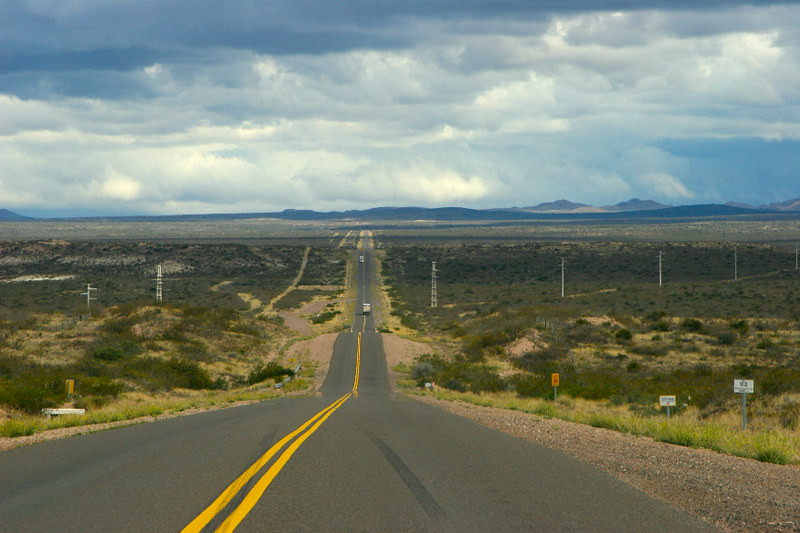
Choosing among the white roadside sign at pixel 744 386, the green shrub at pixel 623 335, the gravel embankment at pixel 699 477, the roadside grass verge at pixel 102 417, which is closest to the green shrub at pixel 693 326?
the green shrub at pixel 623 335

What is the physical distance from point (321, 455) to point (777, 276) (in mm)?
115966

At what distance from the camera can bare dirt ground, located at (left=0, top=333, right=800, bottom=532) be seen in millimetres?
7234

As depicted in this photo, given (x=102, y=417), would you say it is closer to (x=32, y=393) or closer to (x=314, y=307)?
(x=32, y=393)

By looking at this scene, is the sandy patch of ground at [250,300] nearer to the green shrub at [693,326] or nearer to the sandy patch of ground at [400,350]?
the sandy patch of ground at [400,350]

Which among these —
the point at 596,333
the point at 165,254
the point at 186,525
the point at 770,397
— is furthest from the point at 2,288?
the point at 186,525

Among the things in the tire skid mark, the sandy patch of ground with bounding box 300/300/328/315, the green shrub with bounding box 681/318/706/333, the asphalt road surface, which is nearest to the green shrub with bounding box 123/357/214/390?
the asphalt road surface

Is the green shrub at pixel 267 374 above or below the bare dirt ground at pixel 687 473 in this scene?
below

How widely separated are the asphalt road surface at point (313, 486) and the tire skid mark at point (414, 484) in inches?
0.6

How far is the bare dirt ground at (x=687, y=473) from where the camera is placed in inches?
285

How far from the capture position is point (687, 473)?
372 inches

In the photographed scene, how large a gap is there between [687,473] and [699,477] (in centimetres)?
30

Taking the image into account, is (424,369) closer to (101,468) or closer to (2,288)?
(101,468)

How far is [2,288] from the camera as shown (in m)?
108

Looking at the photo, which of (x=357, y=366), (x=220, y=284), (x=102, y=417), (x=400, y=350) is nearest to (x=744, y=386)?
(x=102, y=417)
